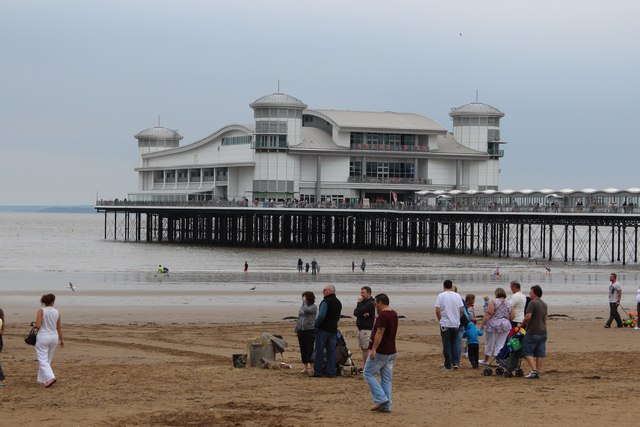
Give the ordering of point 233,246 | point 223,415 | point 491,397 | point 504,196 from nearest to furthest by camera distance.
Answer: point 223,415, point 491,397, point 504,196, point 233,246

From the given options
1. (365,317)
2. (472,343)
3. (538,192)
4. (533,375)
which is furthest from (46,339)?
(538,192)

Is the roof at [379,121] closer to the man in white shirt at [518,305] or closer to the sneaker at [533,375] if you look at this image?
the man in white shirt at [518,305]

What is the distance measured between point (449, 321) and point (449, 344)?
337mm

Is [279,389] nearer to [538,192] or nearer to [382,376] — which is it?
[382,376]

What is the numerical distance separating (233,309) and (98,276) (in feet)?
63.8

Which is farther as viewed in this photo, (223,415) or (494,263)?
(494,263)

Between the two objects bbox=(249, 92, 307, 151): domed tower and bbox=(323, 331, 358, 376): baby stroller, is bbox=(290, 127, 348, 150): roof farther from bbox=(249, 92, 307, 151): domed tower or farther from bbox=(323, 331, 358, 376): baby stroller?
bbox=(323, 331, 358, 376): baby stroller

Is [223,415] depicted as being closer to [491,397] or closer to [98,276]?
[491,397]

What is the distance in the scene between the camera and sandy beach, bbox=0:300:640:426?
13422mm

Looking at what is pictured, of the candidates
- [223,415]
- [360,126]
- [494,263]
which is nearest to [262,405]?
[223,415]

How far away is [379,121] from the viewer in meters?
91.9

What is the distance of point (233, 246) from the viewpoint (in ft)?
281

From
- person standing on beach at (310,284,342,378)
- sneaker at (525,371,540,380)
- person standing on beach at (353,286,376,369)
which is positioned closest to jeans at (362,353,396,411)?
person standing on beach at (353,286,376,369)

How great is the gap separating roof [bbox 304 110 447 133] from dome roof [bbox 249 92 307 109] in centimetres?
335
